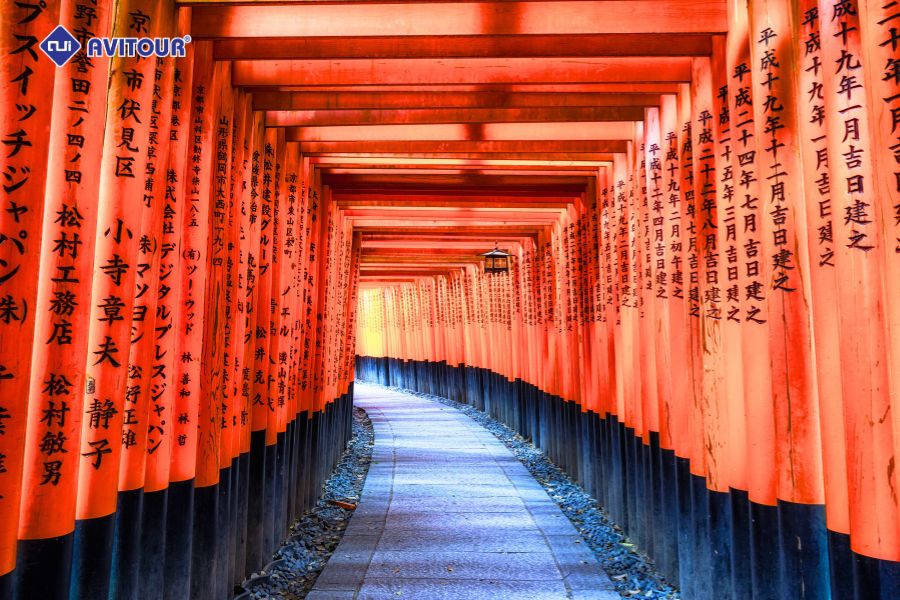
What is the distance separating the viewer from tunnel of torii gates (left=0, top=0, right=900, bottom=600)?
252 cm

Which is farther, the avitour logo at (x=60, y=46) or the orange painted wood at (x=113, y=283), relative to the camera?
the orange painted wood at (x=113, y=283)

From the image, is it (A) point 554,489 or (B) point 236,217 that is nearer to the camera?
(B) point 236,217

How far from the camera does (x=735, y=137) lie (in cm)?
383

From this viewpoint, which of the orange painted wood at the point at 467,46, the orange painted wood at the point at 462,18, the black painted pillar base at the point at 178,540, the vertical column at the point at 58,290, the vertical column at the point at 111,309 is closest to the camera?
the vertical column at the point at 58,290

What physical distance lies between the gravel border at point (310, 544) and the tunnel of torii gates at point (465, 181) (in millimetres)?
212

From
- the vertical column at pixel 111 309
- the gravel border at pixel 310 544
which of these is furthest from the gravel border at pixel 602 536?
the vertical column at pixel 111 309

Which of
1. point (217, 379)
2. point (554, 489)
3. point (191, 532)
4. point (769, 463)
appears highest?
point (217, 379)

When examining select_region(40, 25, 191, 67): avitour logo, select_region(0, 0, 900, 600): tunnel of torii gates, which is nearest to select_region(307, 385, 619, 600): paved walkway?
select_region(0, 0, 900, 600): tunnel of torii gates

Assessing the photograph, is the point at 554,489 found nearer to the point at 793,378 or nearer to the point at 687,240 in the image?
the point at 687,240

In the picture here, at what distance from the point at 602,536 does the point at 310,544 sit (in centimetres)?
317

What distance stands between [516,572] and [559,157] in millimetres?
4422

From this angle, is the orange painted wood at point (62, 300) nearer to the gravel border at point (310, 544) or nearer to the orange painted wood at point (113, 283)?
the orange painted wood at point (113, 283)

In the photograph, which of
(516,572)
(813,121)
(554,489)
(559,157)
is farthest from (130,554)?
(554,489)

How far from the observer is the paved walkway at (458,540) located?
5055 mm
